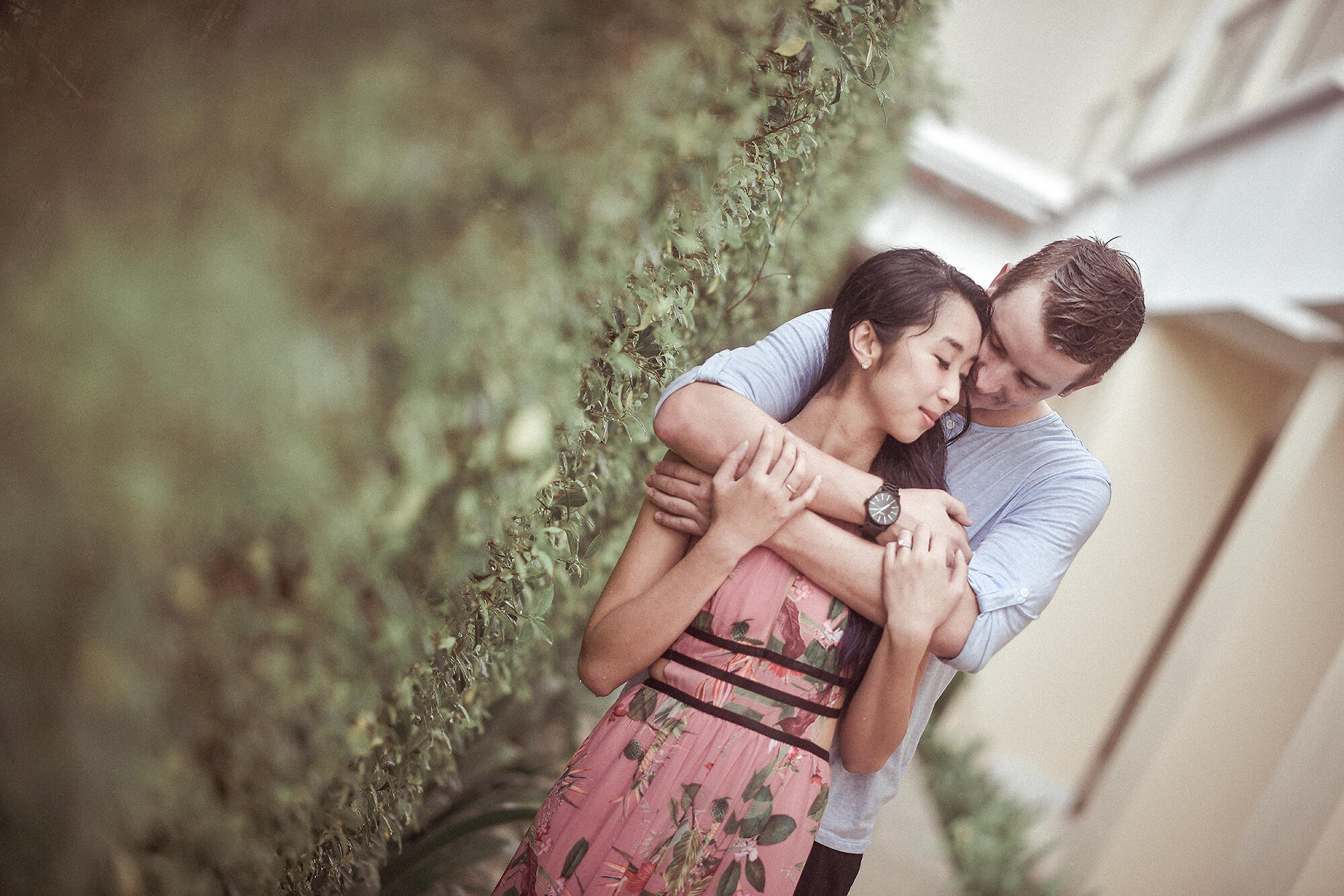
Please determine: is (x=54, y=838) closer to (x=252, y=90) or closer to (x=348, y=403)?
(x=348, y=403)

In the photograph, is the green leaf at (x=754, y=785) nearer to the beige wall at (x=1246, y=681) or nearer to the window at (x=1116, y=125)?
the beige wall at (x=1246, y=681)

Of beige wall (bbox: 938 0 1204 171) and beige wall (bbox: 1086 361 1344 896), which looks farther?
beige wall (bbox: 938 0 1204 171)

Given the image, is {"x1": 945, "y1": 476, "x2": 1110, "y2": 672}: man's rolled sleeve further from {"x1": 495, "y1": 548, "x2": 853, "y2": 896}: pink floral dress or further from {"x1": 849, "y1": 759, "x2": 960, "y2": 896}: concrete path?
{"x1": 849, "y1": 759, "x2": 960, "y2": 896}: concrete path

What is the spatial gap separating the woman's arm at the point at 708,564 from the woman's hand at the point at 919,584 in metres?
0.22

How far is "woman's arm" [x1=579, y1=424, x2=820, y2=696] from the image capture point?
6.76 feet

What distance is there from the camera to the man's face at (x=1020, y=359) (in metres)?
2.35

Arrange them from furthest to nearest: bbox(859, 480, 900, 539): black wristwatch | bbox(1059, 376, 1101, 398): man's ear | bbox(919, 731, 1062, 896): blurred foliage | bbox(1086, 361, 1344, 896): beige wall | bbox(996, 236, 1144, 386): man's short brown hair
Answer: bbox(919, 731, 1062, 896): blurred foliage, bbox(1086, 361, 1344, 896): beige wall, bbox(1059, 376, 1101, 398): man's ear, bbox(996, 236, 1144, 386): man's short brown hair, bbox(859, 480, 900, 539): black wristwatch

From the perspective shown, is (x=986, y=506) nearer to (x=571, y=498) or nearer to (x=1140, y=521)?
(x=571, y=498)

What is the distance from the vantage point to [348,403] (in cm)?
104

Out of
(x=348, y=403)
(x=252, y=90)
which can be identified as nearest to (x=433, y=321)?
(x=348, y=403)

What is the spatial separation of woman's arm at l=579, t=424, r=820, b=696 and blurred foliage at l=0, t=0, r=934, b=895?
0.57 metres

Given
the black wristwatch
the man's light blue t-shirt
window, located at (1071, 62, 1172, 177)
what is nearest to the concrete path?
the man's light blue t-shirt

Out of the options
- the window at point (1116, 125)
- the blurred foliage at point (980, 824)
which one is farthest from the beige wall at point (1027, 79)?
the blurred foliage at point (980, 824)

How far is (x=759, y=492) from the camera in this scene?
2062 millimetres
